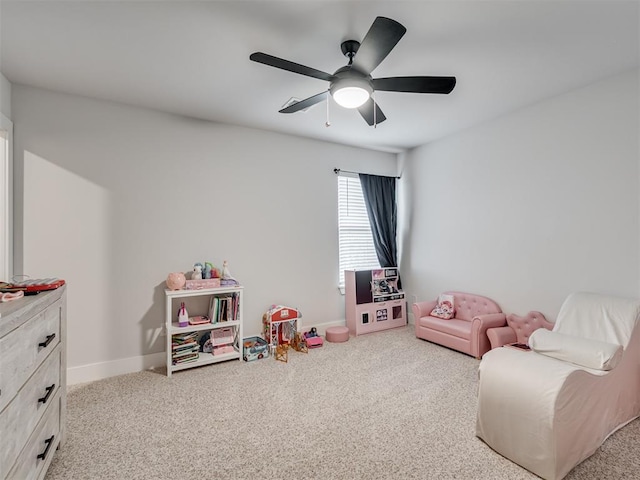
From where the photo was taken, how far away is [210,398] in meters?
2.49

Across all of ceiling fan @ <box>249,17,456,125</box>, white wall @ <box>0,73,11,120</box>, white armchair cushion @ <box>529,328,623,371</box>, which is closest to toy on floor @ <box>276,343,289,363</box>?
white armchair cushion @ <box>529,328,623,371</box>

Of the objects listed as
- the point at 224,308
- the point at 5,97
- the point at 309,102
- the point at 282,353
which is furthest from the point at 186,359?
the point at 5,97

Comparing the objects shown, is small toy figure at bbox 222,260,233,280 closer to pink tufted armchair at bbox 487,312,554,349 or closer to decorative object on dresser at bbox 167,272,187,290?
decorative object on dresser at bbox 167,272,187,290

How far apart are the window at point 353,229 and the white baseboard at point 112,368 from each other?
2393 mm

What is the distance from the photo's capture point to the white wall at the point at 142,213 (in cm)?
276

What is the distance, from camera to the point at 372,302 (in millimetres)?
4281

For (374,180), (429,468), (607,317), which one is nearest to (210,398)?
(429,468)

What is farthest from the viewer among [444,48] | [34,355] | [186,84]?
[186,84]

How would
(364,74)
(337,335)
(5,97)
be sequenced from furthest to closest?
(337,335) → (5,97) → (364,74)

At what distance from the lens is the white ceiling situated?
Result: 1847 mm

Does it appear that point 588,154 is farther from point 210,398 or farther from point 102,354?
point 102,354

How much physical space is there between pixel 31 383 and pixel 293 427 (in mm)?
1463

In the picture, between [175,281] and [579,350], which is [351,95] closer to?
[579,350]

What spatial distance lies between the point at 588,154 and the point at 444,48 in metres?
1.75
